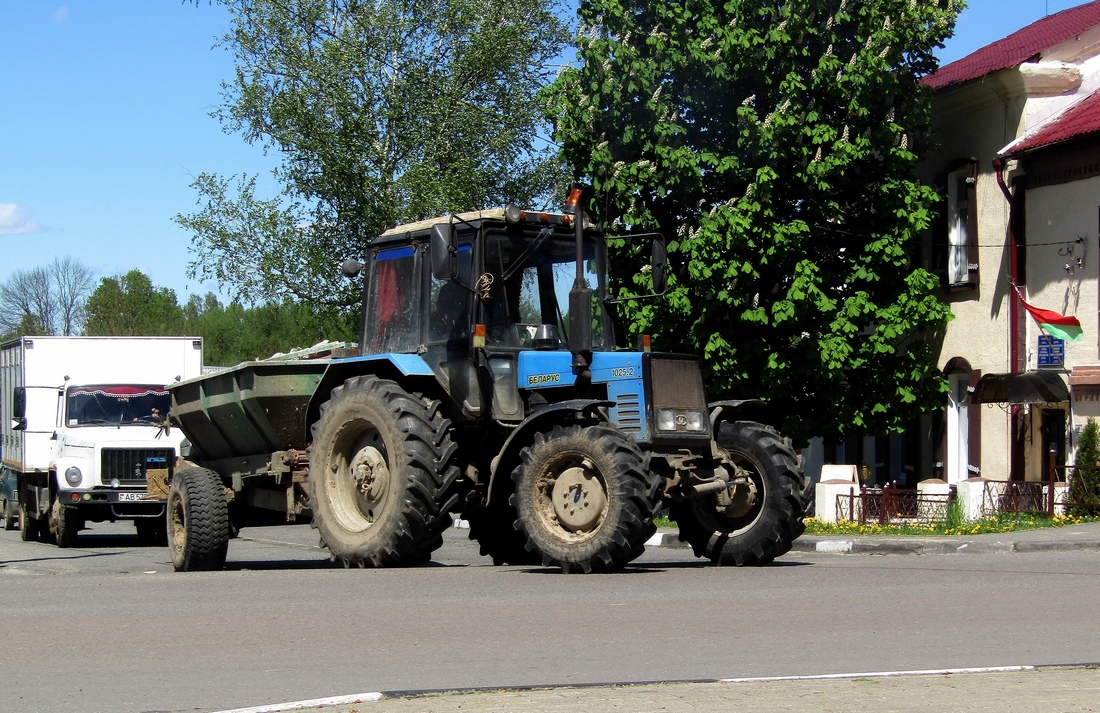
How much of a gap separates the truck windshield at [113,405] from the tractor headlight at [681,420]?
12.7 meters

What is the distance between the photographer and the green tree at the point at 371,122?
113ft

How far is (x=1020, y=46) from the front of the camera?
27.8 metres

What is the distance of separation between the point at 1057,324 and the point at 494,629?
17.1 metres

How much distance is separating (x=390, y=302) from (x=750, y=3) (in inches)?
475

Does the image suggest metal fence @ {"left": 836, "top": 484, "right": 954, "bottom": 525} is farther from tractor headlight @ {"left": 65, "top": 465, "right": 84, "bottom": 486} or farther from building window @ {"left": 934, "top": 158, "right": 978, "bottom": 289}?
tractor headlight @ {"left": 65, "top": 465, "right": 84, "bottom": 486}

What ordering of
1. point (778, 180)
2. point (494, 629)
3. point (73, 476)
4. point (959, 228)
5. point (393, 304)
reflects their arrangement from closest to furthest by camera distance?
point (494, 629) → point (393, 304) → point (73, 476) → point (778, 180) → point (959, 228)

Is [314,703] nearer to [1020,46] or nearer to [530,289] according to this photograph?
[530,289]

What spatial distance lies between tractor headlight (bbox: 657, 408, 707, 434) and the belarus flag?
12.8 meters

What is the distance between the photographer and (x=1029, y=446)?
24.4 metres

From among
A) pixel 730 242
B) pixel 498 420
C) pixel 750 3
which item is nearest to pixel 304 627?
pixel 498 420

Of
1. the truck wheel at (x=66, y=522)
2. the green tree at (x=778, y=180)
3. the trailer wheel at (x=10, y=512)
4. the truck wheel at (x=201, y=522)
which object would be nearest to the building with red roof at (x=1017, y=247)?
the green tree at (x=778, y=180)

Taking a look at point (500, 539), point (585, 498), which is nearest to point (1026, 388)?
point (500, 539)

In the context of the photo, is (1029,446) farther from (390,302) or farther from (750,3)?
(390,302)

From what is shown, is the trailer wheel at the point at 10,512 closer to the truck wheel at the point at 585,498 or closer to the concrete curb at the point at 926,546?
the concrete curb at the point at 926,546
